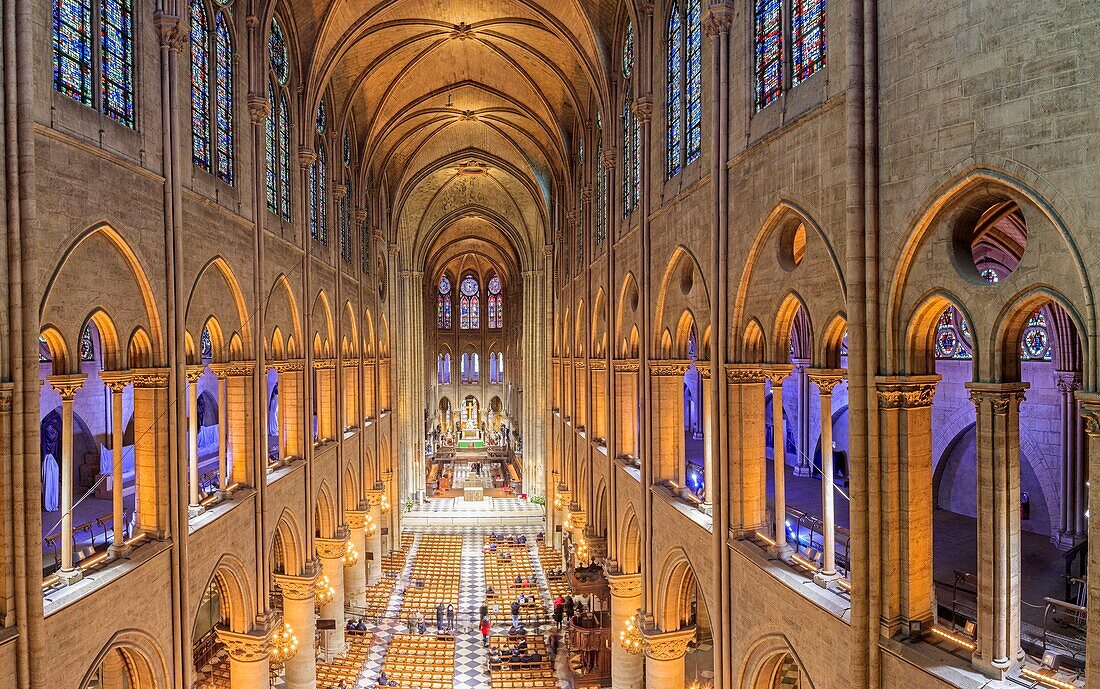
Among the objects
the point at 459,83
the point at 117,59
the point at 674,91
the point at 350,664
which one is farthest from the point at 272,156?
the point at 350,664

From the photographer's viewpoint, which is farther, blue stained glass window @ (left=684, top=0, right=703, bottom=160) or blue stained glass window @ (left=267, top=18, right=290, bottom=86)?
blue stained glass window @ (left=267, top=18, right=290, bottom=86)

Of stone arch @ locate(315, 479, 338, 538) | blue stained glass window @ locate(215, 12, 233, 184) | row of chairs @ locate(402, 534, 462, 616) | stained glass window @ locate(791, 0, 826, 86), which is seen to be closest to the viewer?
stained glass window @ locate(791, 0, 826, 86)

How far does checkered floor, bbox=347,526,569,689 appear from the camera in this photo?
78.4 feet

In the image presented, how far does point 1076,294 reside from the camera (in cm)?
587

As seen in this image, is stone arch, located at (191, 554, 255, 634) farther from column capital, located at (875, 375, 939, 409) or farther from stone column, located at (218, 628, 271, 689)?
column capital, located at (875, 375, 939, 409)

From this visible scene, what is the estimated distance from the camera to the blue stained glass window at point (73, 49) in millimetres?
9688

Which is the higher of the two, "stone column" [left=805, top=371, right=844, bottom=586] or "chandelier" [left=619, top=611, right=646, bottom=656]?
"stone column" [left=805, top=371, right=844, bottom=586]

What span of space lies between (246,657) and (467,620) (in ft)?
48.3

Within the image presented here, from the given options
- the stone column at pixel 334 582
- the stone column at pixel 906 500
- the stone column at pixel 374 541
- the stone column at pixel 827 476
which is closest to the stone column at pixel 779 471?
the stone column at pixel 827 476

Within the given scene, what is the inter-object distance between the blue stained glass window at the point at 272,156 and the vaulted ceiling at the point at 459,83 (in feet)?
7.88

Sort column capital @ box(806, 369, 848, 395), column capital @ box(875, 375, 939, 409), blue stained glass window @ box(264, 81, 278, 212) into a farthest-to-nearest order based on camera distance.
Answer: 1. blue stained glass window @ box(264, 81, 278, 212)
2. column capital @ box(806, 369, 848, 395)
3. column capital @ box(875, 375, 939, 409)

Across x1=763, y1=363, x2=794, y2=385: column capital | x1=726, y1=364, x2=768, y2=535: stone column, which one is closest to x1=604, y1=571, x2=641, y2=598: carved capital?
x1=726, y1=364, x2=768, y2=535: stone column

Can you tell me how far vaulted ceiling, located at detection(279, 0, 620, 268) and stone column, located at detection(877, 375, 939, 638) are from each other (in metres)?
16.3

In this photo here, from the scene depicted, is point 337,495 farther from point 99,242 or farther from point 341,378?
point 99,242
